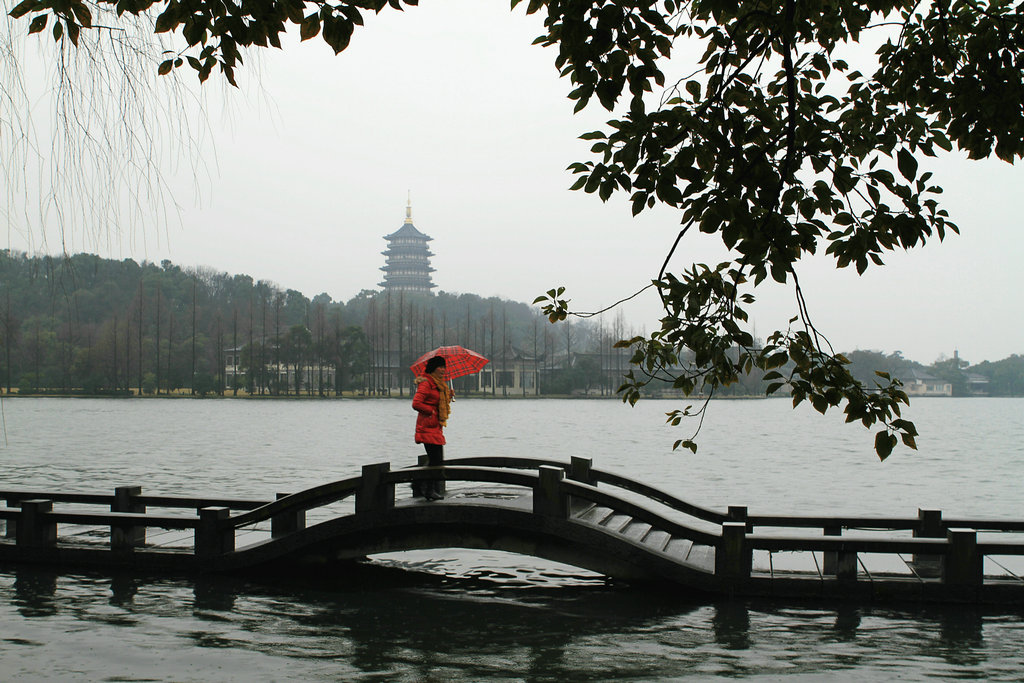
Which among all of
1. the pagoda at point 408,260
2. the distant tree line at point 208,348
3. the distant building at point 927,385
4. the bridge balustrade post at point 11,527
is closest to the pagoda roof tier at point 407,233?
the pagoda at point 408,260

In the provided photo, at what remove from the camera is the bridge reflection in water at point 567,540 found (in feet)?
25.6

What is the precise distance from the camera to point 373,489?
8.55m

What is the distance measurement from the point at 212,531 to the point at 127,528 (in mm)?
1009

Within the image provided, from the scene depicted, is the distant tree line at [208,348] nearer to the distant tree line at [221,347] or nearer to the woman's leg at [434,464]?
the distant tree line at [221,347]

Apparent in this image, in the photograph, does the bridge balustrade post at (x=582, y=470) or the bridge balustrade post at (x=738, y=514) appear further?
the bridge balustrade post at (x=582, y=470)

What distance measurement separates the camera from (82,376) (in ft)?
253

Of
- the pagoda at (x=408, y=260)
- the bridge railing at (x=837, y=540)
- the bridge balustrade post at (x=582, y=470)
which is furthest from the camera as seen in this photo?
the pagoda at (x=408, y=260)

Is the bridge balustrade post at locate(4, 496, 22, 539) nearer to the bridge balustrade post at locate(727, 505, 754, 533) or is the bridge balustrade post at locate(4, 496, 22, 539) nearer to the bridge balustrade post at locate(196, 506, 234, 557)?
the bridge balustrade post at locate(196, 506, 234, 557)

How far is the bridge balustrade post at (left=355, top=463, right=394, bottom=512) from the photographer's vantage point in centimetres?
856

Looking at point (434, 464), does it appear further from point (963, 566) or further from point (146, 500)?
point (963, 566)

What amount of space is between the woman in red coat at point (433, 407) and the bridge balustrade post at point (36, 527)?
12.5 ft

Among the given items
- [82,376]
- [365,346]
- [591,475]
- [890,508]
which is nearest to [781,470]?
[890,508]

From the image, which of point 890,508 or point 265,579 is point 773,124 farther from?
point 890,508

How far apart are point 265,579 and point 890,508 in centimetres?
1632
